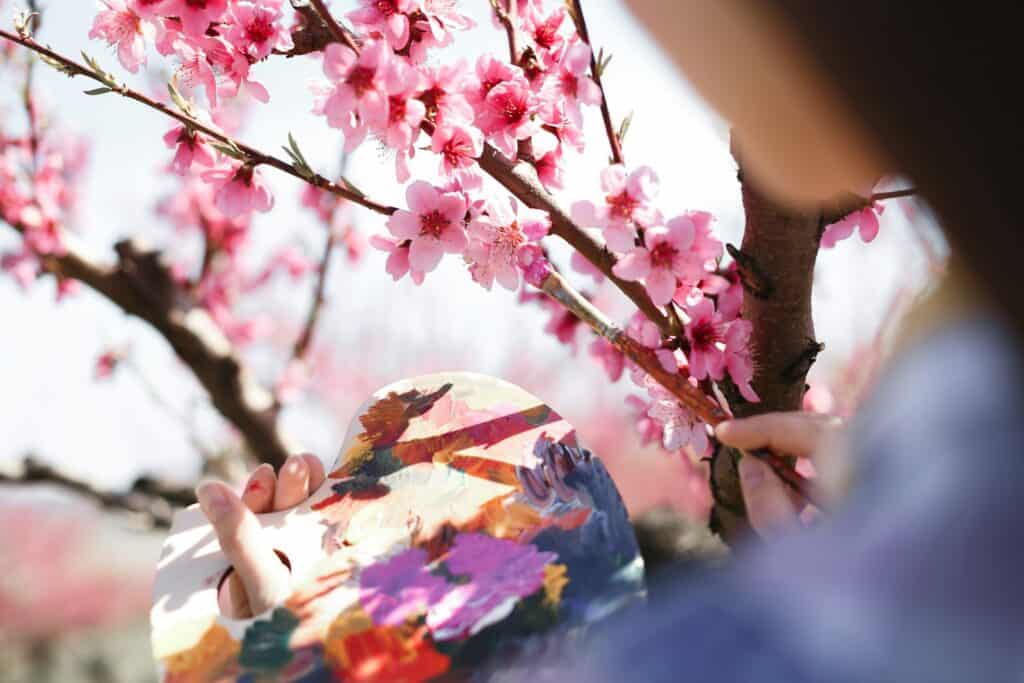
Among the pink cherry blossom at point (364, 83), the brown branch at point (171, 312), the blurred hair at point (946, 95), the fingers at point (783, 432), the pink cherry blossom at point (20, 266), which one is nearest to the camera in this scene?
the blurred hair at point (946, 95)

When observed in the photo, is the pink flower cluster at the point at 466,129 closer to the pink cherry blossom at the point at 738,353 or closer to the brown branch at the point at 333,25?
the brown branch at the point at 333,25

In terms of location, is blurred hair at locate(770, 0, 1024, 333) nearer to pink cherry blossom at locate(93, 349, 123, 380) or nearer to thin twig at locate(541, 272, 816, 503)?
thin twig at locate(541, 272, 816, 503)

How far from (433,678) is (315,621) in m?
0.11

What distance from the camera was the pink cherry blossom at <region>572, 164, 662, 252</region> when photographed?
2.51 ft

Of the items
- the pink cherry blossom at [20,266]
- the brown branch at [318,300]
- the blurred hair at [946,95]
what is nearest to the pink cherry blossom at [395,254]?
the blurred hair at [946,95]

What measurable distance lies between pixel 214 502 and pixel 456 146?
15.4 inches

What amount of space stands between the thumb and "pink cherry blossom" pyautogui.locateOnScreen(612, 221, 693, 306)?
0.19 meters

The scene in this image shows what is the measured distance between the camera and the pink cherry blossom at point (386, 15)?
83 cm

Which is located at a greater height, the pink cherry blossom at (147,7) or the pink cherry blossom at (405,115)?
the pink cherry blossom at (147,7)

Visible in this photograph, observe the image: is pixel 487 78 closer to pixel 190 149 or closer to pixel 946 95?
pixel 190 149

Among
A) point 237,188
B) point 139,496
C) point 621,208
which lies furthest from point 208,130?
point 139,496

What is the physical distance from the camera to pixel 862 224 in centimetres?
94

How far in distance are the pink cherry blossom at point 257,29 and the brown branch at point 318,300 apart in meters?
1.28

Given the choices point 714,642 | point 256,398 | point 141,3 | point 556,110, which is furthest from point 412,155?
point 256,398
